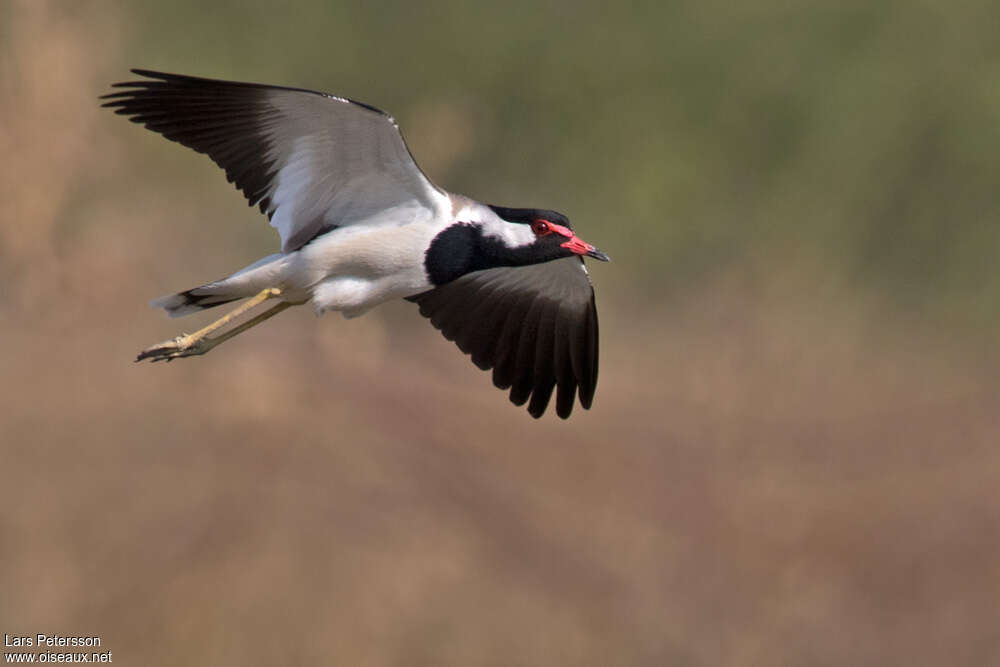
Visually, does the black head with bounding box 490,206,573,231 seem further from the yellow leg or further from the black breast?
the yellow leg

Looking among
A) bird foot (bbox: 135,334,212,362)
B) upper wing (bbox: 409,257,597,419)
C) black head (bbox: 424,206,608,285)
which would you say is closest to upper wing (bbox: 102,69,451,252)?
black head (bbox: 424,206,608,285)

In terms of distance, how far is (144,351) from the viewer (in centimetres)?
826

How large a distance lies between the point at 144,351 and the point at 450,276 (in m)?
1.67

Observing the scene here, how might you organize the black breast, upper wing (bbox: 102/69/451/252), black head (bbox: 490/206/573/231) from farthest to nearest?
black head (bbox: 490/206/573/231), the black breast, upper wing (bbox: 102/69/451/252)

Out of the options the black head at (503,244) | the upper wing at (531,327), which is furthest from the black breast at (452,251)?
the upper wing at (531,327)

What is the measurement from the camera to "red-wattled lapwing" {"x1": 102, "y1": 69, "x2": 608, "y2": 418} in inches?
323

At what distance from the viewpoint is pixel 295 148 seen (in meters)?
8.41

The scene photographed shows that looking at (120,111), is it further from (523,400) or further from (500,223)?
(523,400)

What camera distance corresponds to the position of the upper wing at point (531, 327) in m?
9.58

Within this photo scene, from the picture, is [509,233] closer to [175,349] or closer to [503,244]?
[503,244]

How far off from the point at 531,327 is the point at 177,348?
2297mm

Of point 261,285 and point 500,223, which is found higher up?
point 500,223

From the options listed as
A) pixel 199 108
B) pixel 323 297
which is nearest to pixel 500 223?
pixel 323 297

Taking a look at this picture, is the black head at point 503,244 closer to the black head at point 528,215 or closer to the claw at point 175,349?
the black head at point 528,215
